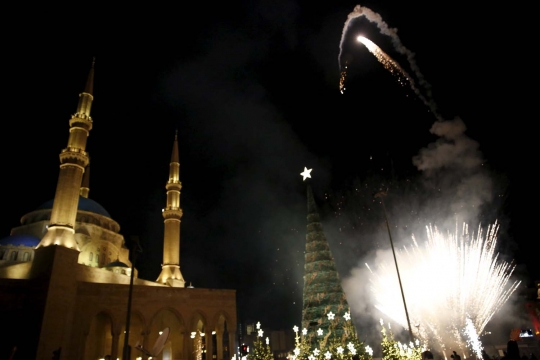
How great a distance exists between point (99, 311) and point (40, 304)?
499 cm

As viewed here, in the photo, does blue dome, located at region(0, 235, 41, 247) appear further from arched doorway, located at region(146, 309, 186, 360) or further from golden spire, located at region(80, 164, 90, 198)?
arched doorway, located at region(146, 309, 186, 360)

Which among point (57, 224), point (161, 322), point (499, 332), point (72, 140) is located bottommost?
point (499, 332)

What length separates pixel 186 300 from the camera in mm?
35312

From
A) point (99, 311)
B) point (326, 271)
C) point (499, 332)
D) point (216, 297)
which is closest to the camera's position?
point (99, 311)

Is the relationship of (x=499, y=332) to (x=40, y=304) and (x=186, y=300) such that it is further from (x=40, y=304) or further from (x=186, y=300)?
(x=40, y=304)

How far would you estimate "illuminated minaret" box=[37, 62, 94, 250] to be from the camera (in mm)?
31031

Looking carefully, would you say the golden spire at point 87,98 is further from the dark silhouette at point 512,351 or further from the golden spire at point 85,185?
the dark silhouette at point 512,351

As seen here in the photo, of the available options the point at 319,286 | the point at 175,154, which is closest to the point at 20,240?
the point at 175,154

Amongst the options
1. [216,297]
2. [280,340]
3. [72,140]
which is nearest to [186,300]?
[216,297]

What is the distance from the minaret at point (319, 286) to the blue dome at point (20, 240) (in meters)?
29.2

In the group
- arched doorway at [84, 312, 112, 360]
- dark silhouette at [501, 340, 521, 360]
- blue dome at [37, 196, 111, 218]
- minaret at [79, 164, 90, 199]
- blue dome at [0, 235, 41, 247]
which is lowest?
dark silhouette at [501, 340, 521, 360]

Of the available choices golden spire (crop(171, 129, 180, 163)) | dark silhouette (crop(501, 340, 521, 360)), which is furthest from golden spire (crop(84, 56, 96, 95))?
dark silhouette (crop(501, 340, 521, 360))

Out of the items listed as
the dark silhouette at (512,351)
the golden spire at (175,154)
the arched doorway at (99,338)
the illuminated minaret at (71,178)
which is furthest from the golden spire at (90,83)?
the dark silhouette at (512,351)

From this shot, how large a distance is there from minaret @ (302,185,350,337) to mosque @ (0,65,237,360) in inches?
329
